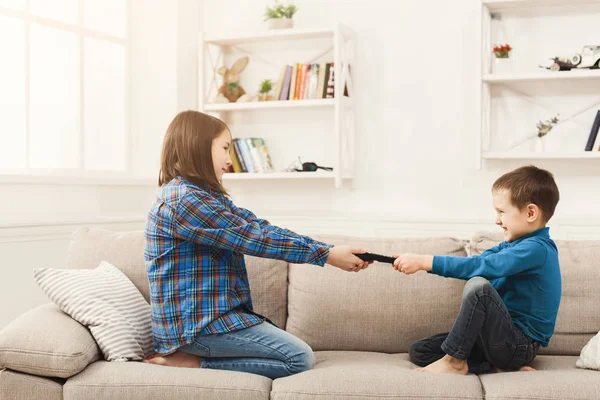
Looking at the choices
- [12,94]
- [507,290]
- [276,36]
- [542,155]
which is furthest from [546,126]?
[12,94]

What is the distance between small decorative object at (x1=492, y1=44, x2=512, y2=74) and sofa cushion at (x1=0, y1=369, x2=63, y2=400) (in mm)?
2834

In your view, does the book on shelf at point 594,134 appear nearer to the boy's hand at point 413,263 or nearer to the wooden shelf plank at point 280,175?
the wooden shelf plank at point 280,175

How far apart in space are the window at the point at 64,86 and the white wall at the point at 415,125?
109cm

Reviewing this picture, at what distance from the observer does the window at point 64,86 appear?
11.9 feet

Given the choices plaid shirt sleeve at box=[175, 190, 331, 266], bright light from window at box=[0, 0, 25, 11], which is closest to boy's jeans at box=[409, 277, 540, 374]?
plaid shirt sleeve at box=[175, 190, 331, 266]

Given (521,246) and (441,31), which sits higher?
(441,31)

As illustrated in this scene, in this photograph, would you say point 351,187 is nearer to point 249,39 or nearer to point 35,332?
point 249,39

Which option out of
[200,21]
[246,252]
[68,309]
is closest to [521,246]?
[246,252]

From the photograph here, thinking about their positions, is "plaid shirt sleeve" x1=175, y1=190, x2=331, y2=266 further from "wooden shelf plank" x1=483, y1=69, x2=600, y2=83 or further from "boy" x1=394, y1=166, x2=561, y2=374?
"wooden shelf plank" x1=483, y1=69, x2=600, y2=83

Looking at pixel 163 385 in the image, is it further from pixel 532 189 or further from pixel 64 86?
pixel 64 86

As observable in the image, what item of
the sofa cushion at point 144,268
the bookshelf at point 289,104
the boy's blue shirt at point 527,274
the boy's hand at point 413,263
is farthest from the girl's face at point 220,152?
the bookshelf at point 289,104

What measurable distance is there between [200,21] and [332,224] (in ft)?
4.95

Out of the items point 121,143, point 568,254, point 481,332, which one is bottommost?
point 481,332

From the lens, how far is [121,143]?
4270 millimetres
